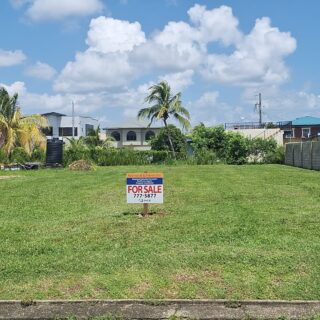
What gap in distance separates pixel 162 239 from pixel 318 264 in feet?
7.57

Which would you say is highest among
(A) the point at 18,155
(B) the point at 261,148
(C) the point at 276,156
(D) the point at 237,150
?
(B) the point at 261,148

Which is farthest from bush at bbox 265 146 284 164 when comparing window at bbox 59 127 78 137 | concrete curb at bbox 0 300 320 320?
window at bbox 59 127 78 137

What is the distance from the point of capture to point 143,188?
30.8 ft

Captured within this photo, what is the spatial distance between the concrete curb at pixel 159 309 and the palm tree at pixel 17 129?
30075mm

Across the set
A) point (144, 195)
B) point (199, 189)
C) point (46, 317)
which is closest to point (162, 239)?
point (144, 195)

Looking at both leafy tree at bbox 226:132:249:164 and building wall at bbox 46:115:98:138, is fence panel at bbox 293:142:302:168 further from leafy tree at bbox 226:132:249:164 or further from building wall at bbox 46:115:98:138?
building wall at bbox 46:115:98:138

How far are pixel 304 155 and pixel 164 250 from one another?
24927 mm

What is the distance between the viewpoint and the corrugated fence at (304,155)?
1090 inches

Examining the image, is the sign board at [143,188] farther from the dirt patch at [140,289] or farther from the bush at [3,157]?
the bush at [3,157]

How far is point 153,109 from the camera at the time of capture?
147 feet

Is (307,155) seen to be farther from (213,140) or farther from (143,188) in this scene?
(143,188)

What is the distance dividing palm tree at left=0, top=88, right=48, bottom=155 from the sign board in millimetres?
25846

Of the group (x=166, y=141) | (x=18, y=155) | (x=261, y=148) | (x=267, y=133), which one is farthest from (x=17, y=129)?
(x=267, y=133)

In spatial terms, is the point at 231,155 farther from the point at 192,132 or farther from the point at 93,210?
the point at 93,210
